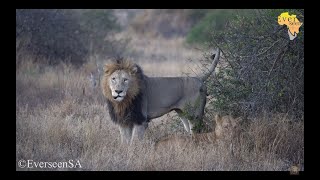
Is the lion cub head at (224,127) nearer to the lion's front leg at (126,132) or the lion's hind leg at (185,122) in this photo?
the lion's hind leg at (185,122)

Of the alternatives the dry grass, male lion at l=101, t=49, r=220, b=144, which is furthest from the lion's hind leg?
the dry grass

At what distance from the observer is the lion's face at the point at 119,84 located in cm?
777

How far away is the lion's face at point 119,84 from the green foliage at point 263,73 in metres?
1.28

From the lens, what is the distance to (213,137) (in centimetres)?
766

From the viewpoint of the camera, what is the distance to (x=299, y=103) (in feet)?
25.9

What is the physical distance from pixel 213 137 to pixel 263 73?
3.64 feet

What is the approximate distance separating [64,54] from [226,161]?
963 centimetres

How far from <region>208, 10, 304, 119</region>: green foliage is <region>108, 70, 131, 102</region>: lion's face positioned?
1284 millimetres

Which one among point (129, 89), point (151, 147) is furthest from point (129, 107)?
point (151, 147)

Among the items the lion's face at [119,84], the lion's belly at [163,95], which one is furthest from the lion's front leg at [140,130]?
the lion's face at [119,84]

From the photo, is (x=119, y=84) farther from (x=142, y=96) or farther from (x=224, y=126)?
(x=224, y=126)
